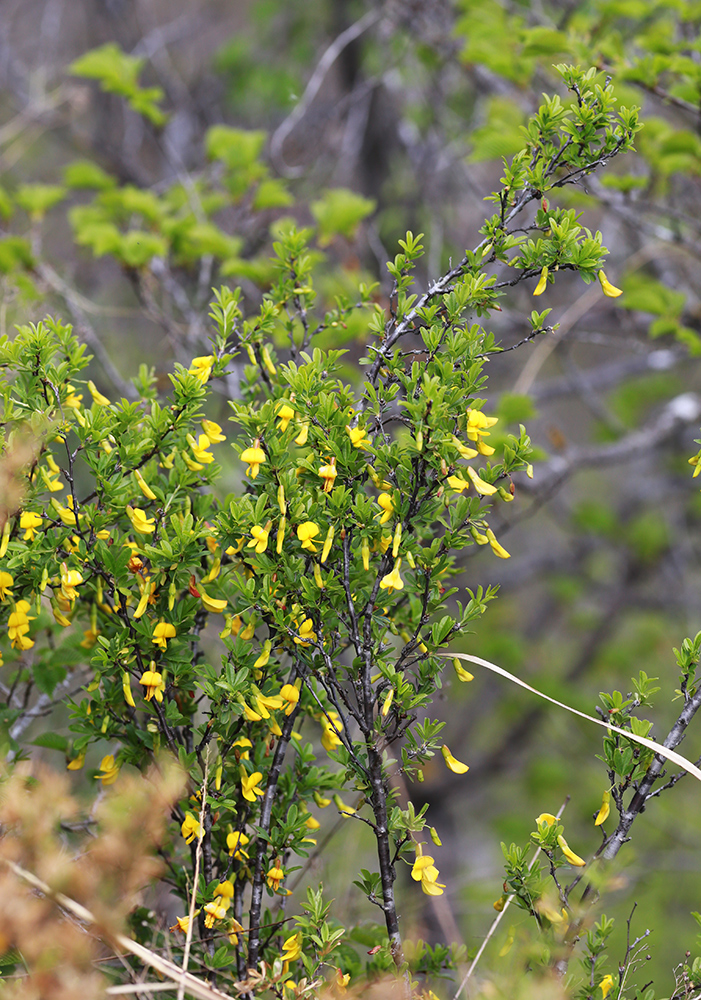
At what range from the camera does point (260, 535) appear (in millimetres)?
1425

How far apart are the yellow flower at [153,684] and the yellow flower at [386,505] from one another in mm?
512

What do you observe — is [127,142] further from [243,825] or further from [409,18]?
[243,825]

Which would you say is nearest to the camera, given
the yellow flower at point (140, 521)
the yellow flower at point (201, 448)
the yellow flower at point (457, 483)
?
the yellow flower at point (457, 483)

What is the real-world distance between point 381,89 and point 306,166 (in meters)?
0.96

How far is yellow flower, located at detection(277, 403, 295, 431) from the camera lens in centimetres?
152

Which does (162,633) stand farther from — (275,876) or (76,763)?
(275,876)

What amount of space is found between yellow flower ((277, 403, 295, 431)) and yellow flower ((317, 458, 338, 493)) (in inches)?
5.1

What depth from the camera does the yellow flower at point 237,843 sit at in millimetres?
1558

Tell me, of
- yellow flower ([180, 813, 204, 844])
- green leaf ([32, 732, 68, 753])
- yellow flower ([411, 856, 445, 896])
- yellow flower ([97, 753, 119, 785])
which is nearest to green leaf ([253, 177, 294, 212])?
green leaf ([32, 732, 68, 753])

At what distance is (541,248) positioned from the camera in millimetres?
1497

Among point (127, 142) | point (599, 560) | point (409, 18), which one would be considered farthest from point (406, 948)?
point (599, 560)

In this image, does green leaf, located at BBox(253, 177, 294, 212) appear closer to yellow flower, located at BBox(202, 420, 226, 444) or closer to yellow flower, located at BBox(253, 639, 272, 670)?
yellow flower, located at BBox(202, 420, 226, 444)

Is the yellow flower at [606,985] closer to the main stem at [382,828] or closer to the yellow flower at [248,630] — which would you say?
the main stem at [382,828]

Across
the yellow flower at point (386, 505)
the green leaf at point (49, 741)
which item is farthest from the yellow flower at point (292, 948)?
the yellow flower at point (386, 505)
